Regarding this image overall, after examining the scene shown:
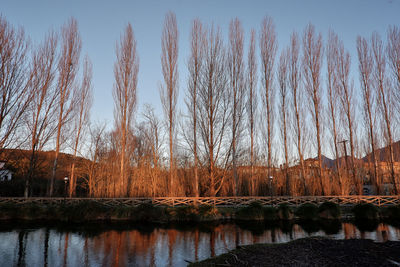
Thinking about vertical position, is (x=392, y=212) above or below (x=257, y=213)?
below

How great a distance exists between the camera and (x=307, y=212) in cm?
1067

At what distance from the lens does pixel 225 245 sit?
614cm

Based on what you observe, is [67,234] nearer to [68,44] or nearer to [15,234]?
[15,234]

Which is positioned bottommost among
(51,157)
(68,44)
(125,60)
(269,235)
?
(269,235)

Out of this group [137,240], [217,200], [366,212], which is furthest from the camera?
[217,200]

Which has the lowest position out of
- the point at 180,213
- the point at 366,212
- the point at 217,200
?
the point at 366,212

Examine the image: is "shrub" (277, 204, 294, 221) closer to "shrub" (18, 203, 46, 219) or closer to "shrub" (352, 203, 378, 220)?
"shrub" (352, 203, 378, 220)

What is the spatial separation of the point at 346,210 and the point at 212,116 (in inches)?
290

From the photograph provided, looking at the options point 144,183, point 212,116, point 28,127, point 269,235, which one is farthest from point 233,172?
point 28,127

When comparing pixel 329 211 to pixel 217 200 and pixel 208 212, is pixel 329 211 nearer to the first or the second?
pixel 217 200

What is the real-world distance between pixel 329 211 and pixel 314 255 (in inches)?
282

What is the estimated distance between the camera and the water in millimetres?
5047

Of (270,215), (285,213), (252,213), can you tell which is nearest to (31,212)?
(252,213)

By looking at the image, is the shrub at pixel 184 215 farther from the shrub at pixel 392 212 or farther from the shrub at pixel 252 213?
the shrub at pixel 392 212
